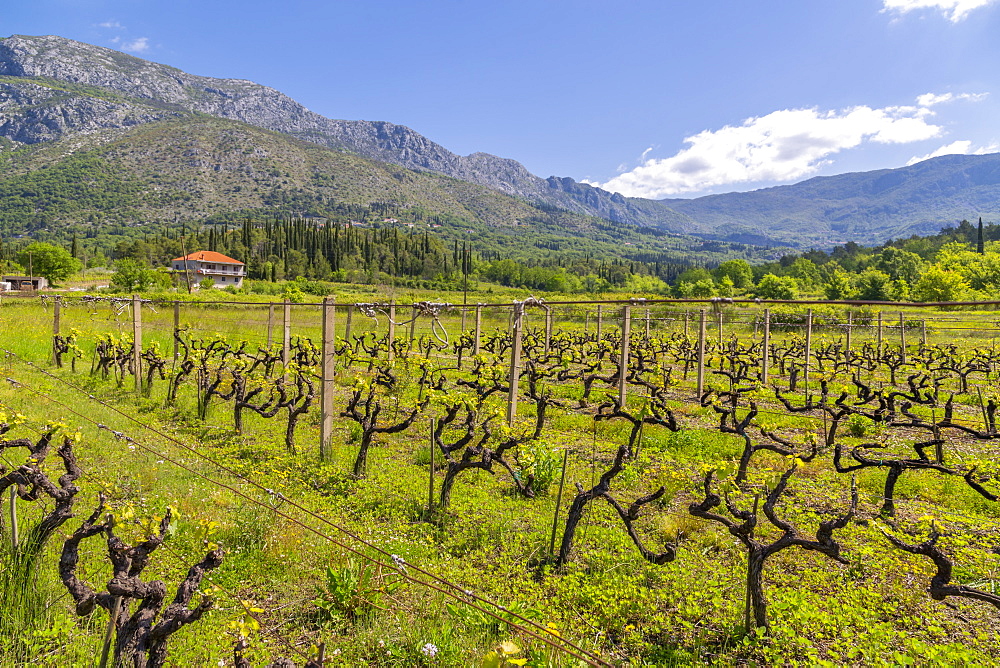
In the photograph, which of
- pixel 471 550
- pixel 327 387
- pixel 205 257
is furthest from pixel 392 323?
pixel 205 257

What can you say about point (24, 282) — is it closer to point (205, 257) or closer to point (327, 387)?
point (205, 257)

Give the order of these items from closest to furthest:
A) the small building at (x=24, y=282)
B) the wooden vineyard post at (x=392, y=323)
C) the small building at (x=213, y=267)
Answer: the wooden vineyard post at (x=392, y=323)
the small building at (x=24, y=282)
the small building at (x=213, y=267)

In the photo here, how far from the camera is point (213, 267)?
92312 millimetres

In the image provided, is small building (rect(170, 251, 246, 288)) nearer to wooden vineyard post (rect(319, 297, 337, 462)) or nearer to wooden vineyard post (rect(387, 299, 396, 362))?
wooden vineyard post (rect(387, 299, 396, 362))

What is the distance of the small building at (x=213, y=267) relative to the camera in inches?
3366

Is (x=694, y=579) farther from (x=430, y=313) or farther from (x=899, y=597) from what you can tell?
(x=430, y=313)

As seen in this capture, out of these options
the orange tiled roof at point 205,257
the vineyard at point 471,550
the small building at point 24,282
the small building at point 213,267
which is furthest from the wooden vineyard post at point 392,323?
the orange tiled roof at point 205,257

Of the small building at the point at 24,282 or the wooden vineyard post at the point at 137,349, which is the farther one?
the small building at the point at 24,282

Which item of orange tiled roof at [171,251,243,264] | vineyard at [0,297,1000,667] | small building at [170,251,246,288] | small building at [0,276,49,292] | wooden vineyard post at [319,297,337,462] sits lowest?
vineyard at [0,297,1000,667]

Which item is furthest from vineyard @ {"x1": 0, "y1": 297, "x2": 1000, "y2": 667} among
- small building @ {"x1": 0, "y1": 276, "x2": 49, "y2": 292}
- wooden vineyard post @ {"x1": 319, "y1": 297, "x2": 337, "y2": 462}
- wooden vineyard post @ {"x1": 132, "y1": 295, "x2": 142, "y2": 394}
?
small building @ {"x1": 0, "y1": 276, "x2": 49, "y2": 292}

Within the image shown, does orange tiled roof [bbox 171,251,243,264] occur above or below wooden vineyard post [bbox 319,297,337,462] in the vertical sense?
above

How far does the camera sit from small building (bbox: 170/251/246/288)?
8550 centimetres

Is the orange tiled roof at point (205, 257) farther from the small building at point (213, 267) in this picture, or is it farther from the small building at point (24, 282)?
the small building at point (24, 282)

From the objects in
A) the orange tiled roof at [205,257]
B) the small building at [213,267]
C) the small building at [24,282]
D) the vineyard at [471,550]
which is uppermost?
the orange tiled roof at [205,257]
